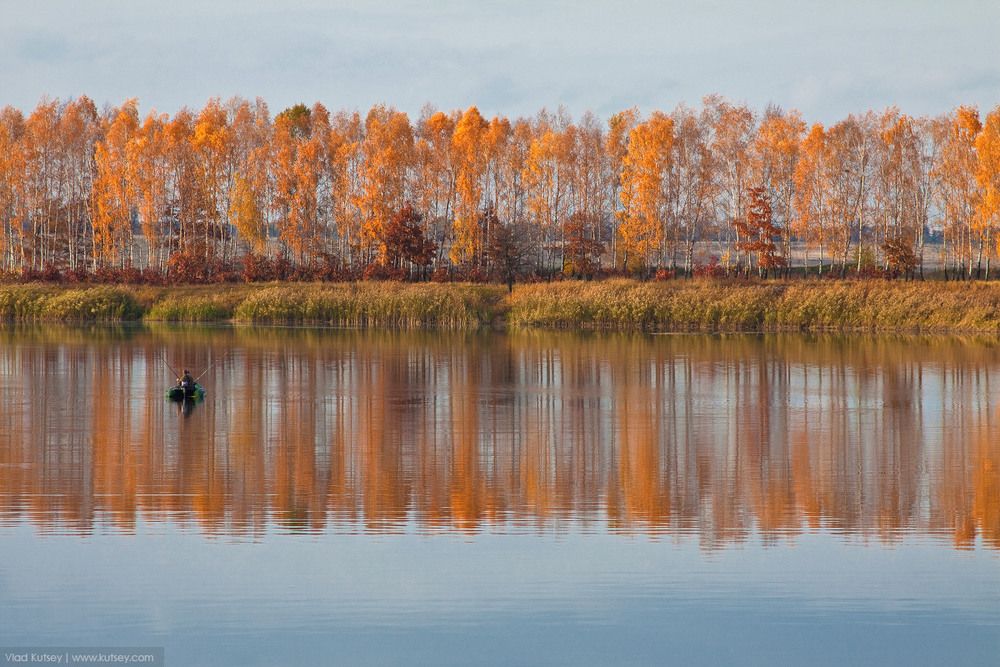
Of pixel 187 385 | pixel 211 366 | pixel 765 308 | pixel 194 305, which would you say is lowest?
pixel 187 385

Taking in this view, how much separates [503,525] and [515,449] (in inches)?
197

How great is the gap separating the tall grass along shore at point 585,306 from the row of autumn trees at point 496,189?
29.9ft

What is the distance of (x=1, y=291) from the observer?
A: 57969 millimetres

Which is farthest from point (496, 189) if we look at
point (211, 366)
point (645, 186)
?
point (211, 366)

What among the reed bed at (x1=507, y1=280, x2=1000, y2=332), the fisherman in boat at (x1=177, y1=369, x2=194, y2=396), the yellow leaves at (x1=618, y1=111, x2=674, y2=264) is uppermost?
the yellow leaves at (x1=618, y1=111, x2=674, y2=264)

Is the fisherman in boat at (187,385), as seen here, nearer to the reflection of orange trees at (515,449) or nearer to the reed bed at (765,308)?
the reflection of orange trees at (515,449)

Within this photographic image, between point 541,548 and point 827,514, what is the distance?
12.0ft

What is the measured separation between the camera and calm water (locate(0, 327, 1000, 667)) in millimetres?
8539

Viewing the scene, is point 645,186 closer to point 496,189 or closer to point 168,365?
point 496,189

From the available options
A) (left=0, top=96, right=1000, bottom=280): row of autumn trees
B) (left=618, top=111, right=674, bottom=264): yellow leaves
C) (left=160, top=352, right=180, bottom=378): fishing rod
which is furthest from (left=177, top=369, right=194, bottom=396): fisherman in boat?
(left=618, top=111, right=674, bottom=264): yellow leaves

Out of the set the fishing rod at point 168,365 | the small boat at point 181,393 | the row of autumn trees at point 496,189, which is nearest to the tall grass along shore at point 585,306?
the row of autumn trees at point 496,189

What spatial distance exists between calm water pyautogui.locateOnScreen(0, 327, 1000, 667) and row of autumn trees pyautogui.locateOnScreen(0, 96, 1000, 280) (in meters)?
44.0

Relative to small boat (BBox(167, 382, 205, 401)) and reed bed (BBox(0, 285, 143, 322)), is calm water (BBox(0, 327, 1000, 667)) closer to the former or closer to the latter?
small boat (BBox(167, 382, 205, 401))

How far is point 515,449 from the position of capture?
16.8 metres
